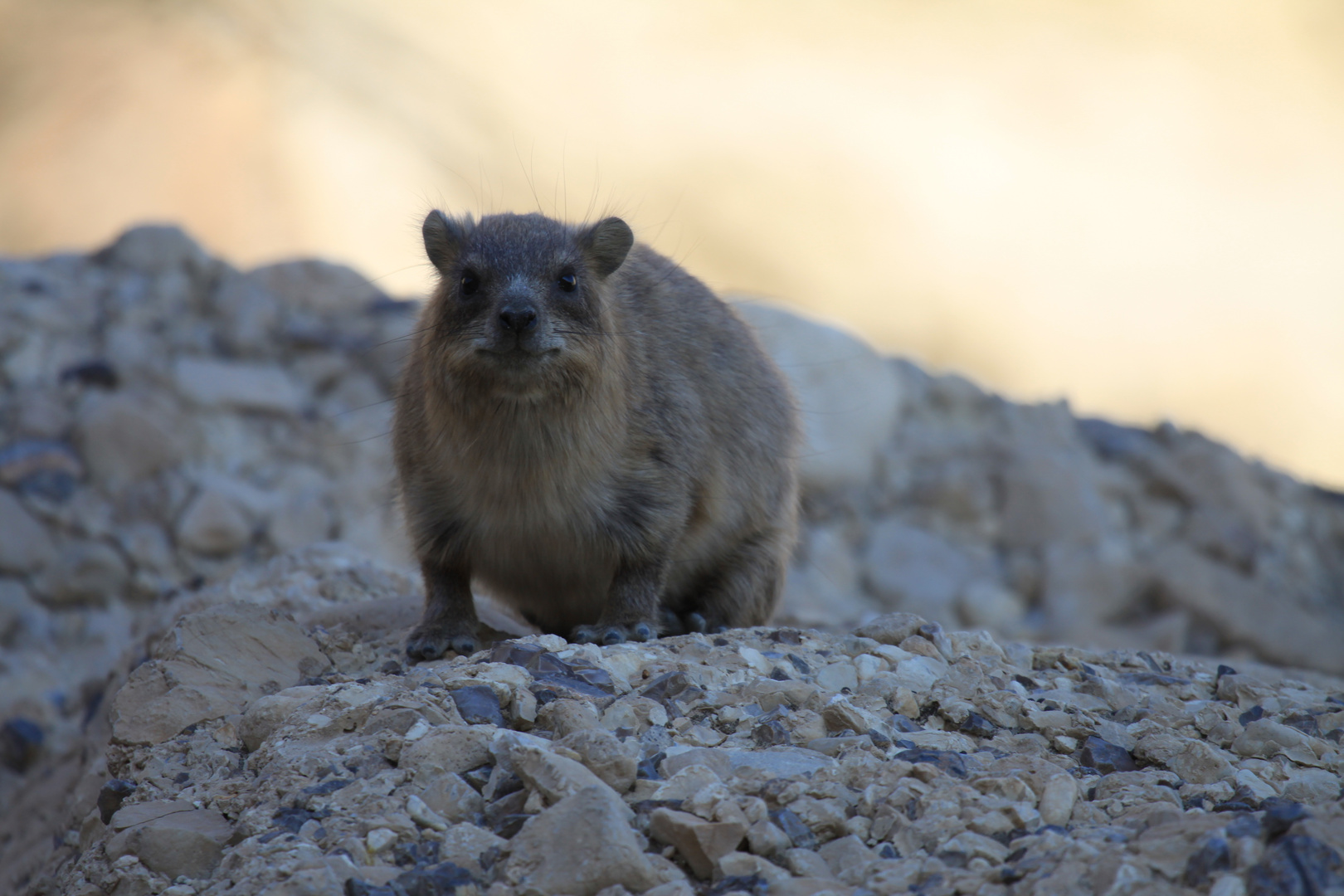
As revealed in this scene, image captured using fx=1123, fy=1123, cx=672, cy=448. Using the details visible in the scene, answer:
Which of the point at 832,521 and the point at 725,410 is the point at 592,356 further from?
the point at 832,521

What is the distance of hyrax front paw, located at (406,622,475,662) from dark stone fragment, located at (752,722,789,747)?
1.34 meters

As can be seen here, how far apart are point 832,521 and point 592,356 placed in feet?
16.7

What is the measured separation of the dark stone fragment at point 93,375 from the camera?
790cm

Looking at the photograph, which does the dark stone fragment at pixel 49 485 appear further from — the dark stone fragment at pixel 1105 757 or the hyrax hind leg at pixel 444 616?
the dark stone fragment at pixel 1105 757

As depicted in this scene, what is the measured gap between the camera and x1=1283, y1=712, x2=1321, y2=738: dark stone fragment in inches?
141

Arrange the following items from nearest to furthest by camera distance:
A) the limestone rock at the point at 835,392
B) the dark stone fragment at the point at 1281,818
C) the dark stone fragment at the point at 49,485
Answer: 1. the dark stone fragment at the point at 1281,818
2. the dark stone fragment at the point at 49,485
3. the limestone rock at the point at 835,392

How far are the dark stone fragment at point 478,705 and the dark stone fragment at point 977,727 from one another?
1413 mm

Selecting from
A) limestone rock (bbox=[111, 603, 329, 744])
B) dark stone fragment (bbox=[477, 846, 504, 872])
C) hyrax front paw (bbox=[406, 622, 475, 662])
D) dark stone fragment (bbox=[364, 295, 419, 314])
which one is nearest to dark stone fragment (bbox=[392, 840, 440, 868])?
dark stone fragment (bbox=[477, 846, 504, 872])

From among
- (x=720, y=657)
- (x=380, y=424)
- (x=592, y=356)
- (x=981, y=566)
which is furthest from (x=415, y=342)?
(x=981, y=566)

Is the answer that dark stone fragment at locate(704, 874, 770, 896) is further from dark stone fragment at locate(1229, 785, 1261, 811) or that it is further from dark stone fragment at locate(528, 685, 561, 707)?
dark stone fragment at locate(1229, 785, 1261, 811)

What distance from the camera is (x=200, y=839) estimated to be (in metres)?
2.92

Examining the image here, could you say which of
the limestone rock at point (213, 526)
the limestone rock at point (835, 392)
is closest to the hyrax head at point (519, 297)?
the limestone rock at point (213, 526)

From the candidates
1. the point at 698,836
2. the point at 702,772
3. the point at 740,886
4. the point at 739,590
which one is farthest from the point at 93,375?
the point at 740,886

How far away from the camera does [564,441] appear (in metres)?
4.31
